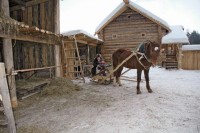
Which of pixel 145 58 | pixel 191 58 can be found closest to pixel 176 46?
pixel 191 58

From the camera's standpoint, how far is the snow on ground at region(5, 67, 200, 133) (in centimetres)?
437

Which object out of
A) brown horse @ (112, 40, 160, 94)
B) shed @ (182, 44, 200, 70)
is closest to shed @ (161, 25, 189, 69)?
shed @ (182, 44, 200, 70)

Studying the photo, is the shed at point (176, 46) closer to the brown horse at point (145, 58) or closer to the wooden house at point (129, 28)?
the wooden house at point (129, 28)

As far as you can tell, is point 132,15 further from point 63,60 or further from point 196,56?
point 63,60

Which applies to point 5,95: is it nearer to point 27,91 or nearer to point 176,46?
point 27,91

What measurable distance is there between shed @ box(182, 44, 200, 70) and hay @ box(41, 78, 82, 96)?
45.6ft

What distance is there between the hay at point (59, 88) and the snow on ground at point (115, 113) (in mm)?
371

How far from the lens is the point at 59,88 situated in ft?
26.6

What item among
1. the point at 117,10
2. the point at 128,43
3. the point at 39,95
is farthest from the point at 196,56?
the point at 39,95

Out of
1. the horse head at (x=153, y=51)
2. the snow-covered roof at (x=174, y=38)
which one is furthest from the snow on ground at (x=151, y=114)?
the snow-covered roof at (x=174, y=38)

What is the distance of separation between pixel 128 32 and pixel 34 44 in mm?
11740

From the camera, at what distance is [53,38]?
29.4ft

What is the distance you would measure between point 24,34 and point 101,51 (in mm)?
14049

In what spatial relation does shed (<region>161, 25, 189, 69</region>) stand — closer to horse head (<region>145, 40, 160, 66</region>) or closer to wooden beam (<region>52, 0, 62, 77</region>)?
horse head (<region>145, 40, 160, 66</region>)
